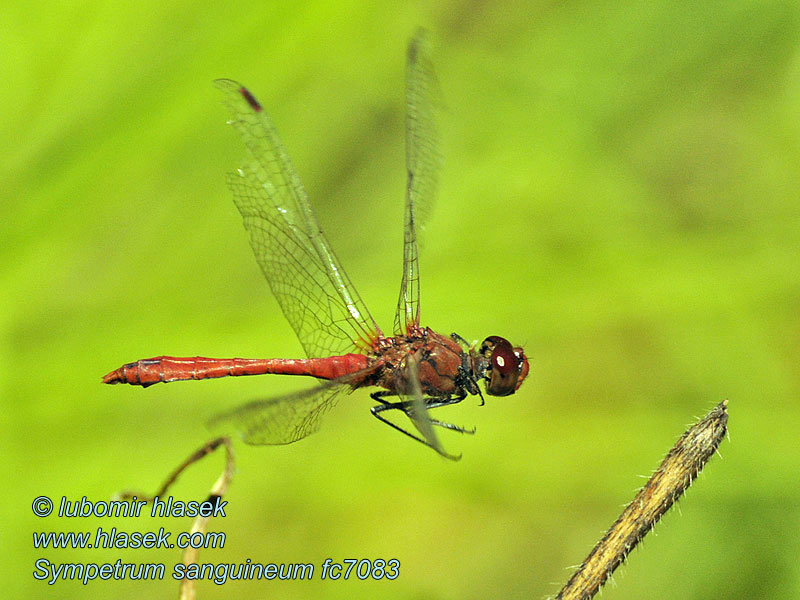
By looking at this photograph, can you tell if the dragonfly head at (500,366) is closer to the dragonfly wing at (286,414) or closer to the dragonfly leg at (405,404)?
the dragonfly leg at (405,404)

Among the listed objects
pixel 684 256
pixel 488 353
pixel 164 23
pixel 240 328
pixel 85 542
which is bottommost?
pixel 85 542

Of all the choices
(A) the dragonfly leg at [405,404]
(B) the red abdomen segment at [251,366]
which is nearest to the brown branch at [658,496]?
(A) the dragonfly leg at [405,404]

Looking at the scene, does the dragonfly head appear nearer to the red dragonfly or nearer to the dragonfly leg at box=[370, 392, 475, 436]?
the red dragonfly

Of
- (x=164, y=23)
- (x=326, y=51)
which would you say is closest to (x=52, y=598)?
(x=164, y=23)

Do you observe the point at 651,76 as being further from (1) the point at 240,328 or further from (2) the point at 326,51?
(1) the point at 240,328

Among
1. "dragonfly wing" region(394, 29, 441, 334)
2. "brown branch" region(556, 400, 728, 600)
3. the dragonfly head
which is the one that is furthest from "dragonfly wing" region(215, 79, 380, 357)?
"brown branch" region(556, 400, 728, 600)

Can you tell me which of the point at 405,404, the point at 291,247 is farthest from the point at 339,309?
the point at 405,404
